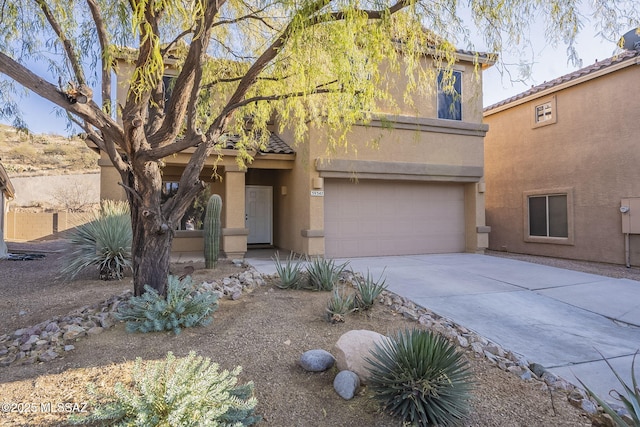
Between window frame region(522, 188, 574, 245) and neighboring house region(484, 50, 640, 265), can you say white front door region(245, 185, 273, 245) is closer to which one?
neighboring house region(484, 50, 640, 265)

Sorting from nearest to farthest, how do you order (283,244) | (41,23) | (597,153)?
(41,23) → (597,153) → (283,244)

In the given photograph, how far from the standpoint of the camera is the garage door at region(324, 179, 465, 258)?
1113 cm

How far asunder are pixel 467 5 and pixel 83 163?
126 ft

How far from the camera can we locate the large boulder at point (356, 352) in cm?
352

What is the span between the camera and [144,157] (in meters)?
4.80

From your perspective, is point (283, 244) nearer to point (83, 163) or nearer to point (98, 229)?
point (98, 229)

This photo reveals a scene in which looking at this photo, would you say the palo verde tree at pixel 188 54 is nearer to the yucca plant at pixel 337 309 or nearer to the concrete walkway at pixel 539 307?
the yucca plant at pixel 337 309

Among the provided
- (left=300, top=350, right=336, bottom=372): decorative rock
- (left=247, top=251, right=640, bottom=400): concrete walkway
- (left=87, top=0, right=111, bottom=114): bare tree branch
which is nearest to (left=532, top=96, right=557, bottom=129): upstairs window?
(left=247, top=251, right=640, bottom=400): concrete walkway

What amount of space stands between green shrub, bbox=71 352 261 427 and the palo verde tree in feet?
9.46

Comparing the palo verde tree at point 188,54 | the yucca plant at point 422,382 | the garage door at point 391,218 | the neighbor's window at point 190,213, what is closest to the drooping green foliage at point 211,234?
the palo verde tree at point 188,54

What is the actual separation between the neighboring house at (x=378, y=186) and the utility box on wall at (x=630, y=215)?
12.3 feet

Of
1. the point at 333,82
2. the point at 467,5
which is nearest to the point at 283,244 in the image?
the point at 333,82

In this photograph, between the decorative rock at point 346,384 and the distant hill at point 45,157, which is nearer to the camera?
the decorative rock at point 346,384

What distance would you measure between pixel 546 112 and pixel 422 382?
13678mm
